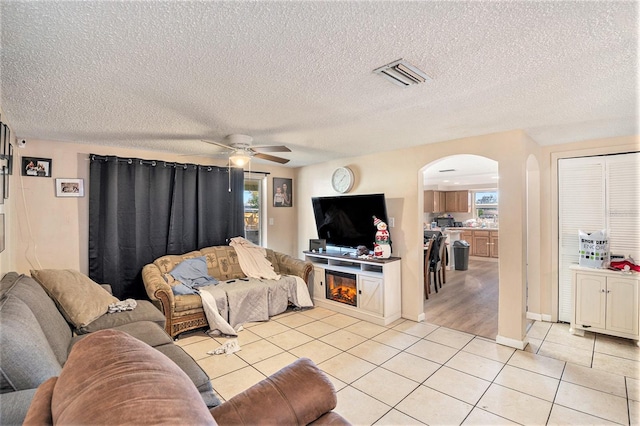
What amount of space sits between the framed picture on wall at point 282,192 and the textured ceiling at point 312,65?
252 cm

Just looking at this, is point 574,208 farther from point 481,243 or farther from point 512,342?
point 481,243

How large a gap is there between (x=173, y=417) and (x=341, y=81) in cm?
191

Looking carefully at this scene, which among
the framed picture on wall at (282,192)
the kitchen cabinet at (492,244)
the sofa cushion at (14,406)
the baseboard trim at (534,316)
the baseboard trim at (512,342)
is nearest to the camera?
the sofa cushion at (14,406)

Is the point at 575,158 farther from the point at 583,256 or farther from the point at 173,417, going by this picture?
the point at 173,417

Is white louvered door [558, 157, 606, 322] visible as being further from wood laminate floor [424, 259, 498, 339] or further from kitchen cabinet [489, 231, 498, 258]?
kitchen cabinet [489, 231, 498, 258]

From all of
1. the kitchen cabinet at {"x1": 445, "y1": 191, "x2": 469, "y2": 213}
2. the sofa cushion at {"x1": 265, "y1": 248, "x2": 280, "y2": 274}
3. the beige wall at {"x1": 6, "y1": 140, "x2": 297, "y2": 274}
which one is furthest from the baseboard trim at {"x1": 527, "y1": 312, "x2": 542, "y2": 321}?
the kitchen cabinet at {"x1": 445, "y1": 191, "x2": 469, "y2": 213}

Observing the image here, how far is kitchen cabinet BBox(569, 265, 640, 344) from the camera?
316 cm

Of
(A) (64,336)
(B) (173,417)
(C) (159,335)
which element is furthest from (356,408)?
(A) (64,336)

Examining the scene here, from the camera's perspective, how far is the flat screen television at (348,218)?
13.9ft

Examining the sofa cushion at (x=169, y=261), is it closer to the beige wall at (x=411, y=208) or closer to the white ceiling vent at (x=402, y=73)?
the beige wall at (x=411, y=208)

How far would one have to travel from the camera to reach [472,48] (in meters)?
1.57

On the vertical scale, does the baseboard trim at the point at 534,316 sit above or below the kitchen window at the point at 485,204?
below

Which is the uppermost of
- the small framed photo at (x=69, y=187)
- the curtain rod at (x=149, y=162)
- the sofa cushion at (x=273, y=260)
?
the curtain rod at (x=149, y=162)

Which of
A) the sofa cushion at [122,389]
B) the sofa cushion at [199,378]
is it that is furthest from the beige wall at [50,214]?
the sofa cushion at [122,389]
